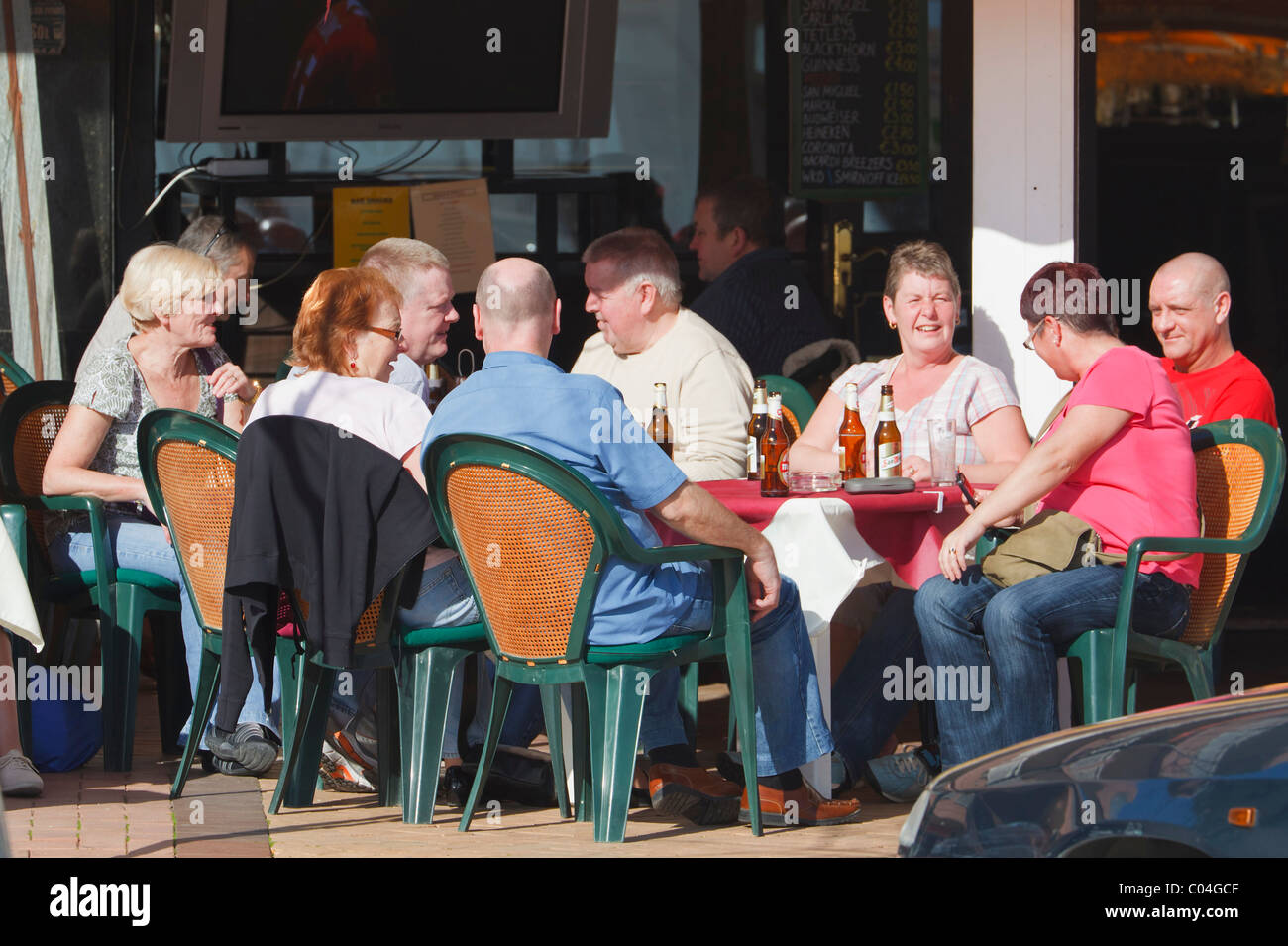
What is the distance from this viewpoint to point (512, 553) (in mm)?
3922

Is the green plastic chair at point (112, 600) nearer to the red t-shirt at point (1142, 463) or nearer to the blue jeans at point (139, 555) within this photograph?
the blue jeans at point (139, 555)

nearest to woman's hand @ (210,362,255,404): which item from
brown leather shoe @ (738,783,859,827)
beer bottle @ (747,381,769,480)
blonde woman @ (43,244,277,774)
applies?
blonde woman @ (43,244,277,774)

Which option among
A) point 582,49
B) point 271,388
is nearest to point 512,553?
point 271,388

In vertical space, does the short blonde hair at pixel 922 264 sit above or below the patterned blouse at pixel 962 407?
above

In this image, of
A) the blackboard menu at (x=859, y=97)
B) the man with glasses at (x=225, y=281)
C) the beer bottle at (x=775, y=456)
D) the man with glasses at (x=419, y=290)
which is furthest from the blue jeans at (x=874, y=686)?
the blackboard menu at (x=859, y=97)

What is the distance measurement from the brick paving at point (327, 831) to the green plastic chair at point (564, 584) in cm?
20

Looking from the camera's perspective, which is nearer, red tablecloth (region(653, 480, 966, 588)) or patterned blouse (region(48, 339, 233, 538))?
red tablecloth (region(653, 480, 966, 588))

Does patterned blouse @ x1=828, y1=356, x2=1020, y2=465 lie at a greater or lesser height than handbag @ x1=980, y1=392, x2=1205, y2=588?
greater

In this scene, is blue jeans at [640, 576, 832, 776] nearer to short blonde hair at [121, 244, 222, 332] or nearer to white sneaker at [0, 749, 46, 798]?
white sneaker at [0, 749, 46, 798]

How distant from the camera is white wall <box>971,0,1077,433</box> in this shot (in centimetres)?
595

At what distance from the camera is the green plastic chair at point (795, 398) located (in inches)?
224

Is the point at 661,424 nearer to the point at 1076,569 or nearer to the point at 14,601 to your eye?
the point at 1076,569

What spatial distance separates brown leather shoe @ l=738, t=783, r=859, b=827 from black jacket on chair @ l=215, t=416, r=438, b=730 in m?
1.04

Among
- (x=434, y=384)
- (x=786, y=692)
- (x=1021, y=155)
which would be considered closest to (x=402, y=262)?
(x=434, y=384)
